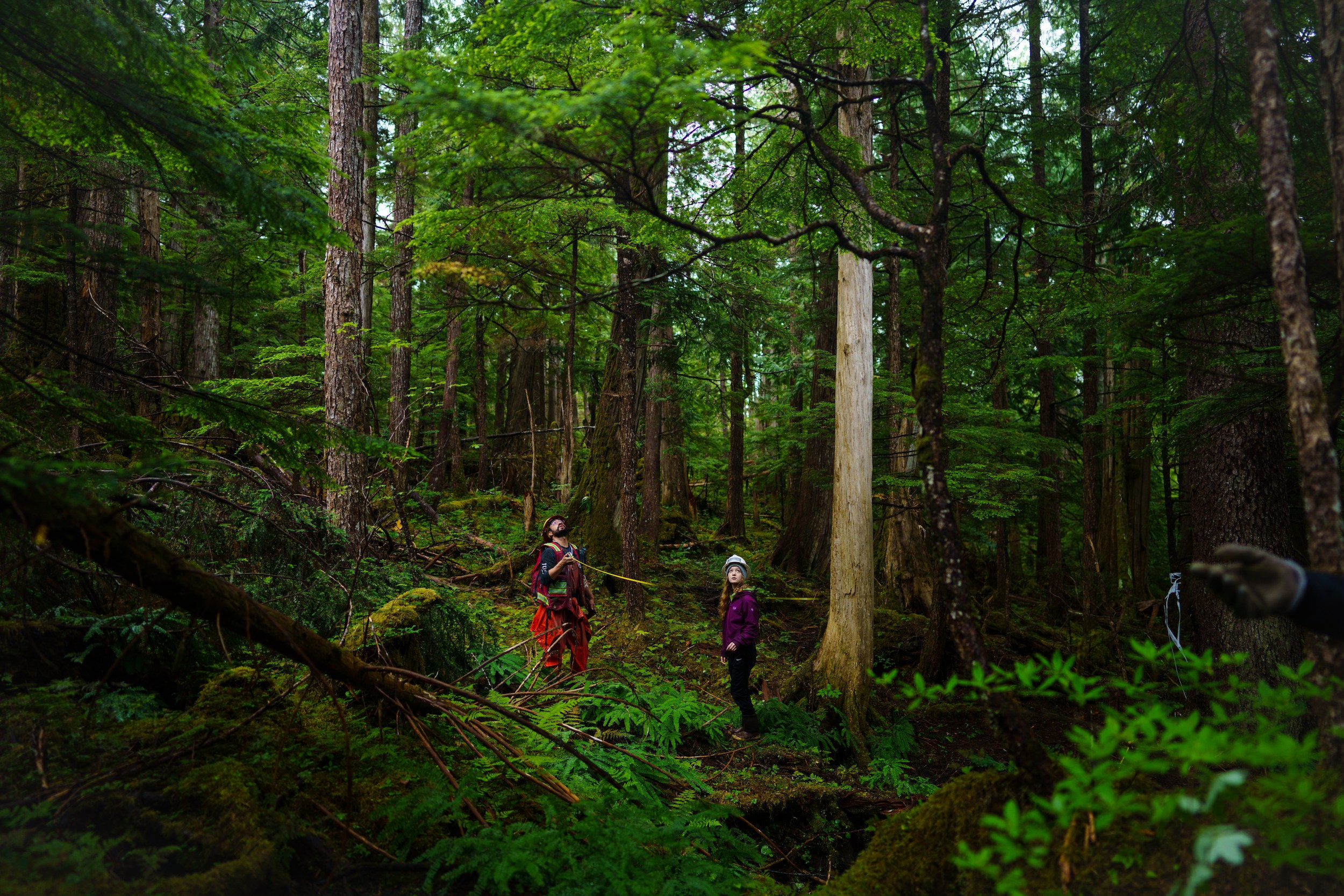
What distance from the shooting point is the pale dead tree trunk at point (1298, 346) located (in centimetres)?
306

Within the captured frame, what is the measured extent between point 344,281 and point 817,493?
10.0 meters

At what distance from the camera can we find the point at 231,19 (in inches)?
571

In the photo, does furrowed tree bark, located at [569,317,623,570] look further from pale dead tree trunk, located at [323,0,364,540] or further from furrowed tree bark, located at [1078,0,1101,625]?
furrowed tree bark, located at [1078,0,1101,625]

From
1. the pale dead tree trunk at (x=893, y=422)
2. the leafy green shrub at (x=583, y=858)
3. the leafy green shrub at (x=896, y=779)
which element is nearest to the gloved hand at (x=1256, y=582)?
the leafy green shrub at (x=583, y=858)

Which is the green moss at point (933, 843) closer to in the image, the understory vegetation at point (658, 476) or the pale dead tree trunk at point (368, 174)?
the understory vegetation at point (658, 476)

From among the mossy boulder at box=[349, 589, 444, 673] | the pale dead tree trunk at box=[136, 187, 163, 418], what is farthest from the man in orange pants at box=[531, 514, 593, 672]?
the pale dead tree trunk at box=[136, 187, 163, 418]

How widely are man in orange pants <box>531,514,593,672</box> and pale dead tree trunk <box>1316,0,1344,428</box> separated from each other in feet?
21.7

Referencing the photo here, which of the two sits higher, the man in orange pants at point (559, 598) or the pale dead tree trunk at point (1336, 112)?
the pale dead tree trunk at point (1336, 112)

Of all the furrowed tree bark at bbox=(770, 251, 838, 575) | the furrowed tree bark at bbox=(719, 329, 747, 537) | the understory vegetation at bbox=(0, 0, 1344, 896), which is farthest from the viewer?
the furrowed tree bark at bbox=(719, 329, 747, 537)

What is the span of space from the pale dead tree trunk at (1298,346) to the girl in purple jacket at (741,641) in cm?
504

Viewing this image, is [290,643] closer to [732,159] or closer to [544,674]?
[544,674]

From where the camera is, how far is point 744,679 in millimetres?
7805

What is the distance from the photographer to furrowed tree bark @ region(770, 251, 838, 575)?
1425 centimetres

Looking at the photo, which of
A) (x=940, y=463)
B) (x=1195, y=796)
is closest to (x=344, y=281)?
(x=940, y=463)
